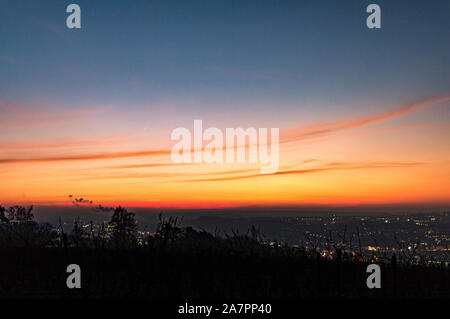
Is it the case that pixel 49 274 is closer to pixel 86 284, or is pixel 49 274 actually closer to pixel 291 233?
pixel 86 284

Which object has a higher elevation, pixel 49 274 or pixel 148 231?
pixel 148 231
